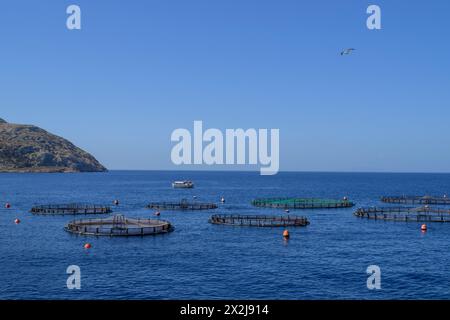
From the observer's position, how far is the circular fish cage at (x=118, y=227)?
93219 mm

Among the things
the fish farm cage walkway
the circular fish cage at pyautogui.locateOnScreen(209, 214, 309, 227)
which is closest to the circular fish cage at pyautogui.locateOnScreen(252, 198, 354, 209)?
the fish farm cage walkway

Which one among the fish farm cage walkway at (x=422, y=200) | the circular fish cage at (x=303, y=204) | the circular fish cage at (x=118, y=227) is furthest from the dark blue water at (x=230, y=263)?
the fish farm cage walkway at (x=422, y=200)

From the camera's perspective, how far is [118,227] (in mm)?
95000

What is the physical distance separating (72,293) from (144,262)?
17.2m

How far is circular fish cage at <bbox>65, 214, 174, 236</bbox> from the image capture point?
306ft

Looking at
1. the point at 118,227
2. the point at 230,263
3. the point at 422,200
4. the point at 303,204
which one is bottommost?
the point at 230,263

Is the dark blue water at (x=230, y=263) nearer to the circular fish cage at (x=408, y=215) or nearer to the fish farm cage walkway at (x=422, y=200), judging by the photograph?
the circular fish cage at (x=408, y=215)
